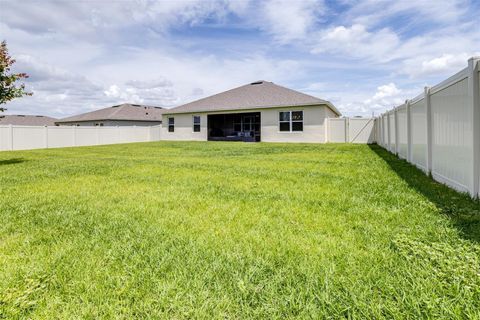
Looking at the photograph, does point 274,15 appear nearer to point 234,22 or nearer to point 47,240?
point 234,22

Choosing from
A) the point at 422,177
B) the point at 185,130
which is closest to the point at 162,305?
the point at 422,177

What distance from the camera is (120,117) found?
114 feet

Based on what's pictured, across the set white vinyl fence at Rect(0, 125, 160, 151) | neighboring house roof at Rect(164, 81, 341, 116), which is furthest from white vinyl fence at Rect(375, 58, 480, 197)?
white vinyl fence at Rect(0, 125, 160, 151)

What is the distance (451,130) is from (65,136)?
25136mm

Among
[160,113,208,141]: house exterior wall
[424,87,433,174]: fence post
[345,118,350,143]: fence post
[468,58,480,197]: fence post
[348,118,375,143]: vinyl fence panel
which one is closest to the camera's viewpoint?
[468,58,480,197]: fence post

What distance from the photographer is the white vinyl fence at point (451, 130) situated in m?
3.86

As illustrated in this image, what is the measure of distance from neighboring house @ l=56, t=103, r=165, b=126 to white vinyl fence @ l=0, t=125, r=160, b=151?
21.6ft

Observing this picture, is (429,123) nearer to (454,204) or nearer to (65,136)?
(454,204)

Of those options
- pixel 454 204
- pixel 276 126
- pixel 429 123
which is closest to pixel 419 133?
pixel 429 123

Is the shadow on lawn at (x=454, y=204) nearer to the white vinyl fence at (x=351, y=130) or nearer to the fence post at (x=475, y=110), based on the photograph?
the fence post at (x=475, y=110)

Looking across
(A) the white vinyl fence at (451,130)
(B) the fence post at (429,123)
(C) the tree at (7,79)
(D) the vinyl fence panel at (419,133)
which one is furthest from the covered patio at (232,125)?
(B) the fence post at (429,123)

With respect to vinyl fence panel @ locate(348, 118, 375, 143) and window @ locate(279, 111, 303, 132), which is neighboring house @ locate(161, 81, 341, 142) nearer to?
window @ locate(279, 111, 303, 132)

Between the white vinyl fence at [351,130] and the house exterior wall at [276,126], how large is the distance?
109 cm

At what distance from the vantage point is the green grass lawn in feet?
5.83
